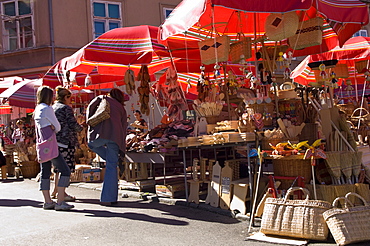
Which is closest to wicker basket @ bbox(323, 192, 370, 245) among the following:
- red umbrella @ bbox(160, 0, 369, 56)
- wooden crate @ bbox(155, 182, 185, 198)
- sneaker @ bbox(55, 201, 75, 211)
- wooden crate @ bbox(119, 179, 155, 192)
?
red umbrella @ bbox(160, 0, 369, 56)

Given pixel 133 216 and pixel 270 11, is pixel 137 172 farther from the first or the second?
pixel 270 11

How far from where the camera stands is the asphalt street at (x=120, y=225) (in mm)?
5238

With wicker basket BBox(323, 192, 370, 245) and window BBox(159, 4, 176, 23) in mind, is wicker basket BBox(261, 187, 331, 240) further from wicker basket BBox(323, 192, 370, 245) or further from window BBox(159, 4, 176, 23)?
window BBox(159, 4, 176, 23)

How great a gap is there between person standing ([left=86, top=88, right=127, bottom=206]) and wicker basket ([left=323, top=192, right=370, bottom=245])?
353 cm

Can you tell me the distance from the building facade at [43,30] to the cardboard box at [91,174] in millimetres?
7655

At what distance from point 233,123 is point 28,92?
7.45 meters

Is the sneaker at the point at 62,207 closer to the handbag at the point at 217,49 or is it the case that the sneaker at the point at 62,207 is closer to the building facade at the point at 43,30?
the handbag at the point at 217,49

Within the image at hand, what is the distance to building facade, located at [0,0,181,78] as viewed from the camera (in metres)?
17.3

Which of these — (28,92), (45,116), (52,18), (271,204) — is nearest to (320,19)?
(271,204)

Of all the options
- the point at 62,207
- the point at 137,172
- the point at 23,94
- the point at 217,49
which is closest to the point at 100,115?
the point at 62,207

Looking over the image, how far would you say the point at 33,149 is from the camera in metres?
12.3

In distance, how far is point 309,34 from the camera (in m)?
6.85

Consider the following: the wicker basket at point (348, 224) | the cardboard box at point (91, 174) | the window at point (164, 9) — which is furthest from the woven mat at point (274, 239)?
the window at point (164, 9)

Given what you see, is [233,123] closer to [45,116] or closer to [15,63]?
[45,116]
